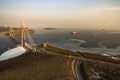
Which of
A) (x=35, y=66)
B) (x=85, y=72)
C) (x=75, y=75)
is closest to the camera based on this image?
(x=75, y=75)

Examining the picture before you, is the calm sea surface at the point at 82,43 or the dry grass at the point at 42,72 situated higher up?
the dry grass at the point at 42,72

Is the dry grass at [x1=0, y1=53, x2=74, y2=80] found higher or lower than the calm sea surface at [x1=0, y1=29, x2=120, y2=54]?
higher

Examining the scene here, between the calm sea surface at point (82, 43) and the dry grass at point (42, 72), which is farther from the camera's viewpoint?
the calm sea surface at point (82, 43)

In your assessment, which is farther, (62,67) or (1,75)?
(62,67)

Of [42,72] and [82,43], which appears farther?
[82,43]

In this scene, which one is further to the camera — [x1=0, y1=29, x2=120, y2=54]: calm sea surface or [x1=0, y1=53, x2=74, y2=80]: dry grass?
[x1=0, y1=29, x2=120, y2=54]: calm sea surface

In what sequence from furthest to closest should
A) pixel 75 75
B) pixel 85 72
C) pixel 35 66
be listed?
1. pixel 35 66
2. pixel 85 72
3. pixel 75 75

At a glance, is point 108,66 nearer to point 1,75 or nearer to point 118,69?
point 118,69

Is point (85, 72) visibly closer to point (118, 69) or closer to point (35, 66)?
point (118, 69)

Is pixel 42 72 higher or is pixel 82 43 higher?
pixel 42 72

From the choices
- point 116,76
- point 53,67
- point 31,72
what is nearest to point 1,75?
point 31,72
